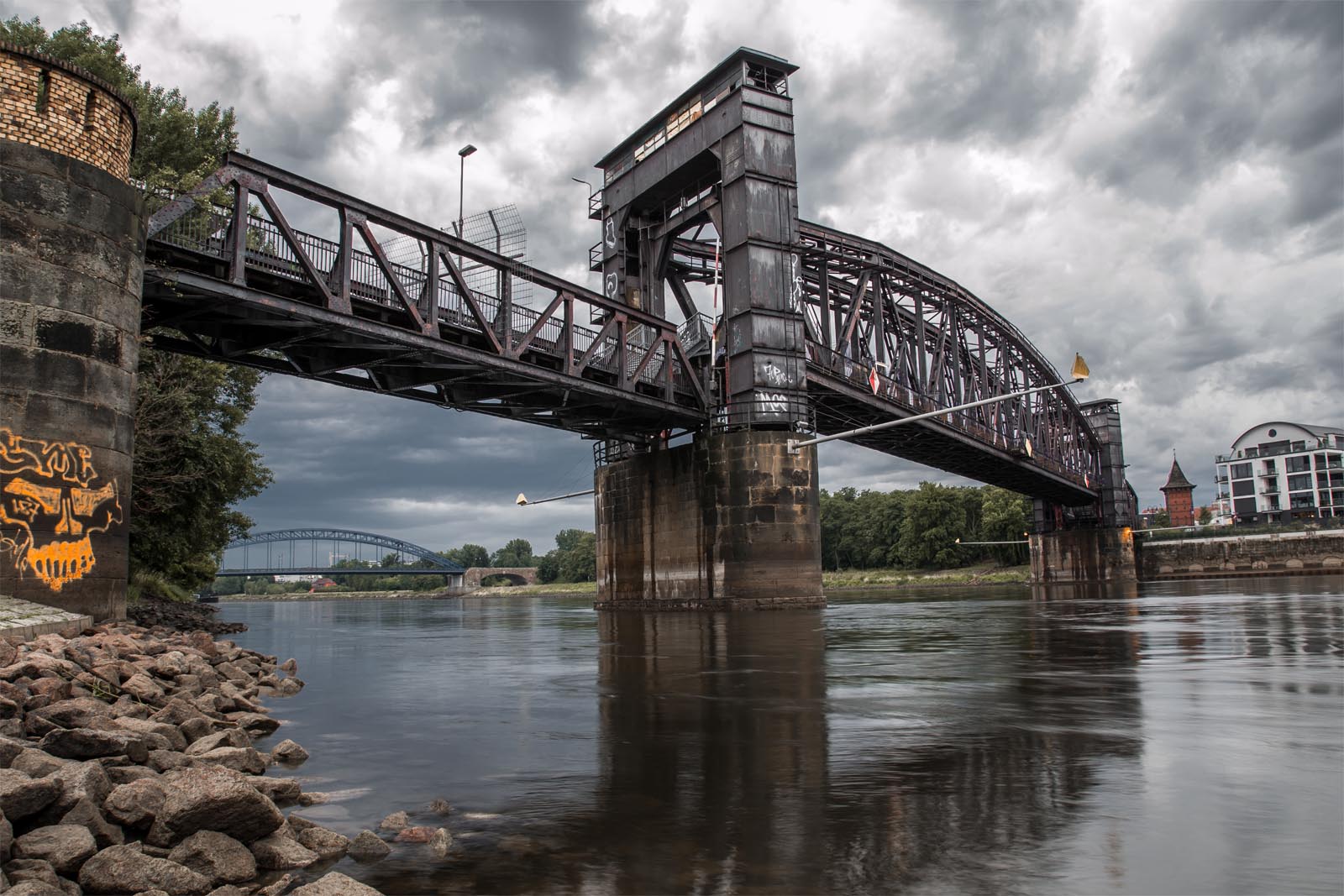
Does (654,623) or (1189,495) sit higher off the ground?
(1189,495)

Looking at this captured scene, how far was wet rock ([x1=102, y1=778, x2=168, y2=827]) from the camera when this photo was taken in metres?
4.52

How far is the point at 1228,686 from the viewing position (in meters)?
10.5

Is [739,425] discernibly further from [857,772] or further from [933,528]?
[933,528]

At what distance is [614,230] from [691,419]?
14.3 m

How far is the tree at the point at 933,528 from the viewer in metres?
123

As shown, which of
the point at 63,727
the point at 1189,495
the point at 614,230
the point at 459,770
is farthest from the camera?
the point at 1189,495

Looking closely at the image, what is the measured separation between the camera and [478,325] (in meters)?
30.2

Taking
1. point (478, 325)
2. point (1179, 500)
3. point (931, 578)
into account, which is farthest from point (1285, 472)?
Result: point (478, 325)

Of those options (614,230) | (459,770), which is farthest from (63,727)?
(614,230)

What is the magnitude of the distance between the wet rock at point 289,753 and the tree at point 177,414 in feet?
56.4

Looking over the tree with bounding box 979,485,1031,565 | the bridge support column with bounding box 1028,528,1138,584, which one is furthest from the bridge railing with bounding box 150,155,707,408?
the tree with bounding box 979,485,1031,565

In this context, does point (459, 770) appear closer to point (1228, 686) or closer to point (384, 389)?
point (1228, 686)

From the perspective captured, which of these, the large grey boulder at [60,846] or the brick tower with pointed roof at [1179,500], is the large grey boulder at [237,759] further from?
the brick tower with pointed roof at [1179,500]

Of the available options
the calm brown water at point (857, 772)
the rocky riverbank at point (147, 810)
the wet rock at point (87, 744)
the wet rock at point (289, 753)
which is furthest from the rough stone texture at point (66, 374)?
the wet rock at point (87, 744)
